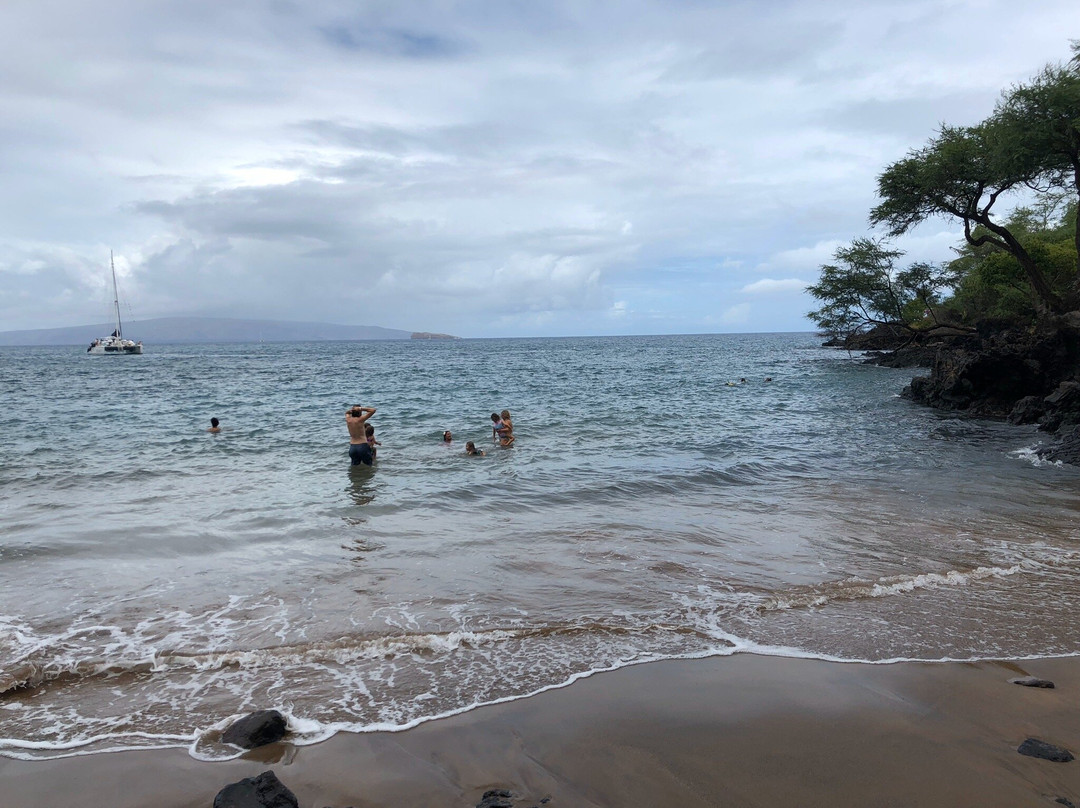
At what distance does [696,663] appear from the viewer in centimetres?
548

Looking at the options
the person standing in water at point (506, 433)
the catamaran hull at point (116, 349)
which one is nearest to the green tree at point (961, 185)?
the person standing in water at point (506, 433)

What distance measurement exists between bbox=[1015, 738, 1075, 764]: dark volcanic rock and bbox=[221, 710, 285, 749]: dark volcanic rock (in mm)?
4573

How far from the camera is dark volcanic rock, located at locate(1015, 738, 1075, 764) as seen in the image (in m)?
3.99

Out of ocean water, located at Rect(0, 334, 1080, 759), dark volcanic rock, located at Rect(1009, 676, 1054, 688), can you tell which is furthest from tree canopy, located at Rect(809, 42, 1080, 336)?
dark volcanic rock, located at Rect(1009, 676, 1054, 688)

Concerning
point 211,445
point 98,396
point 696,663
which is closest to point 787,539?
point 696,663

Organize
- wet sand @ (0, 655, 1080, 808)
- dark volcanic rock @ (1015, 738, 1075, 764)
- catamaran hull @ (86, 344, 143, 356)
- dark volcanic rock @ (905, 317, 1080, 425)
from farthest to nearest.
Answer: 1. catamaran hull @ (86, 344, 143, 356)
2. dark volcanic rock @ (905, 317, 1080, 425)
3. dark volcanic rock @ (1015, 738, 1075, 764)
4. wet sand @ (0, 655, 1080, 808)

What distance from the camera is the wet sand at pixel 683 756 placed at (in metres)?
3.80

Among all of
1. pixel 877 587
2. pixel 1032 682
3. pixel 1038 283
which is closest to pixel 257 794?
pixel 1032 682

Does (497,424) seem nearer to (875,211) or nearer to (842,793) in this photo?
(842,793)

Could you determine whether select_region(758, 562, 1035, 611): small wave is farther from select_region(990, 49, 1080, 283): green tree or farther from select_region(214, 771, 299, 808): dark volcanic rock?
select_region(990, 49, 1080, 283): green tree

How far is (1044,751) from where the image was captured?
159 inches

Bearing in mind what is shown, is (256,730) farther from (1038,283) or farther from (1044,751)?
(1038,283)

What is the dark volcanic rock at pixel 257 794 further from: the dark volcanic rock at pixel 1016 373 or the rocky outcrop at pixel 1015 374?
the dark volcanic rock at pixel 1016 373

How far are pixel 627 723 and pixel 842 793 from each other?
1324mm
